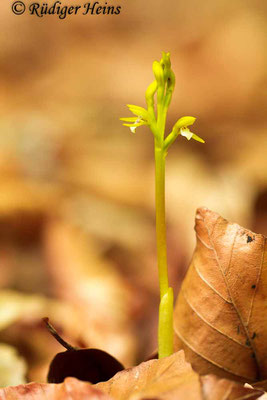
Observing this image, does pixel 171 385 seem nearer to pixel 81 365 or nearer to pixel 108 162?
pixel 81 365

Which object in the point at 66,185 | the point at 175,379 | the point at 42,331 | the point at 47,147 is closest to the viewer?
the point at 175,379

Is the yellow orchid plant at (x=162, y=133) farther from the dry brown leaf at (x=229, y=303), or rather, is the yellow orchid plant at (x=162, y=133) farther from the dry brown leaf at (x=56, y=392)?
the dry brown leaf at (x=56, y=392)

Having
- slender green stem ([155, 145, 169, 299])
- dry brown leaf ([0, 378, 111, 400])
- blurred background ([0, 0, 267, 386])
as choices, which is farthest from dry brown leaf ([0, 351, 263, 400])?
blurred background ([0, 0, 267, 386])

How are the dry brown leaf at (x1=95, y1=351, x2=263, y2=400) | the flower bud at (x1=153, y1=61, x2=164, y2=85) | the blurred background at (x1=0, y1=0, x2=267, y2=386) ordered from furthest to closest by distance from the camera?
the blurred background at (x1=0, y1=0, x2=267, y2=386)
the flower bud at (x1=153, y1=61, x2=164, y2=85)
the dry brown leaf at (x1=95, y1=351, x2=263, y2=400)

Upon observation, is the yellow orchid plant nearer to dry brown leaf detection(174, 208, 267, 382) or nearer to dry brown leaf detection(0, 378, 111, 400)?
dry brown leaf detection(174, 208, 267, 382)

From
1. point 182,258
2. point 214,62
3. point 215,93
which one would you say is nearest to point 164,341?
point 182,258

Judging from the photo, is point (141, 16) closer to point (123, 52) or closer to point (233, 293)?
point (123, 52)
